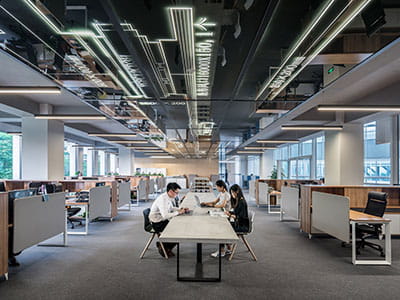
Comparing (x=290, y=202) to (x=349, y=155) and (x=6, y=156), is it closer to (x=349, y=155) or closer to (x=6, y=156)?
(x=349, y=155)

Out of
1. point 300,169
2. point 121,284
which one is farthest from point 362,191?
point 300,169

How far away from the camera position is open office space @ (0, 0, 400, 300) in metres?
3.53

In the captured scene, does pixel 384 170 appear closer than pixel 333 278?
No

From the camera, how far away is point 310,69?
20.2ft

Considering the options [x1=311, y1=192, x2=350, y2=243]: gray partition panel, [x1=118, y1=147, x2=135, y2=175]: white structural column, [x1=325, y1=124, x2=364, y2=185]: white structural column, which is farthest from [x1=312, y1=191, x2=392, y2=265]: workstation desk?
[x1=118, y1=147, x2=135, y2=175]: white structural column

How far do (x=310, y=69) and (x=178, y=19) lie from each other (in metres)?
4.16

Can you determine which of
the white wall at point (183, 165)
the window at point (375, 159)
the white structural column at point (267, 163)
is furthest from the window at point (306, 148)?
the white wall at point (183, 165)

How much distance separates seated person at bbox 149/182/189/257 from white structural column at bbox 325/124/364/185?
5.88m

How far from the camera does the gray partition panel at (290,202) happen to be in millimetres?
7879

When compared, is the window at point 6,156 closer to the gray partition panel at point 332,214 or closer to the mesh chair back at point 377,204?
the gray partition panel at point 332,214

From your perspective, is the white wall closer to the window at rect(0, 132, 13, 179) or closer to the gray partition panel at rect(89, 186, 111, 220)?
the window at rect(0, 132, 13, 179)

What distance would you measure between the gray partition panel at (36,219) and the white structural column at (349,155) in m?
7.55

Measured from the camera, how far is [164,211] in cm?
488

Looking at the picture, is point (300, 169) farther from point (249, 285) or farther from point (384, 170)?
point (249, 285)
